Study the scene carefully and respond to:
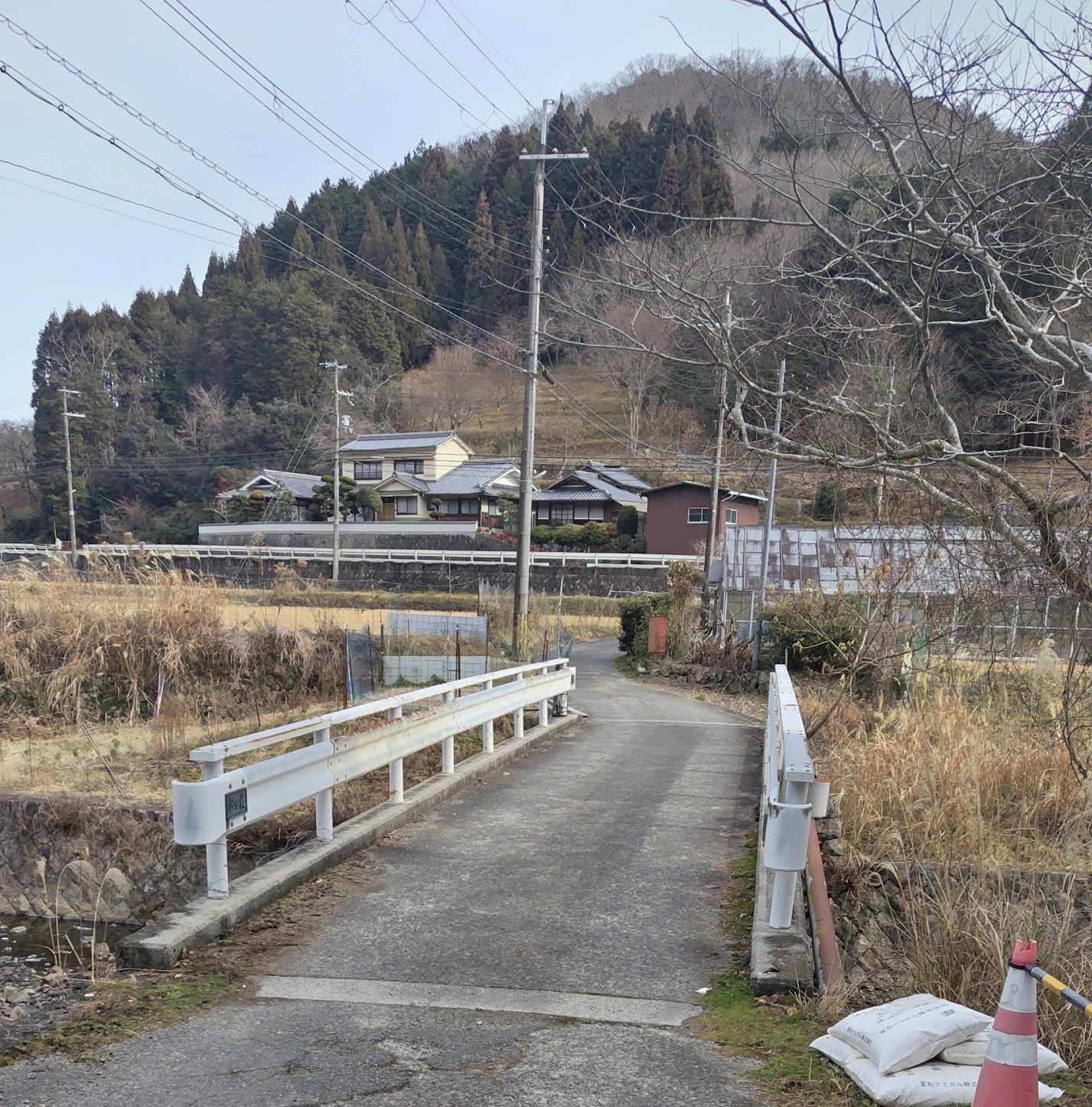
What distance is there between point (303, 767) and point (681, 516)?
4651cm

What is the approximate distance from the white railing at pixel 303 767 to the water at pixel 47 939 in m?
2.16

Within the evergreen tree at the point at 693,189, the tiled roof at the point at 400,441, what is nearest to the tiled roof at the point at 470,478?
the tiled roof at the point at 400,441

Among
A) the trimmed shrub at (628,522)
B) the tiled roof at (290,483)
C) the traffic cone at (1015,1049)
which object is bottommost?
the traffic cone at (1015,1049)

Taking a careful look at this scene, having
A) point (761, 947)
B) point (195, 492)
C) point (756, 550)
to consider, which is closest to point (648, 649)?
point (756, 550)

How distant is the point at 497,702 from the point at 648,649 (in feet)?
57.1

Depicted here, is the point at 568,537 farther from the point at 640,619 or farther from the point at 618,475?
the point at 640,619

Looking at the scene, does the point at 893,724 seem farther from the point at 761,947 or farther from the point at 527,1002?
the point at 527,1002

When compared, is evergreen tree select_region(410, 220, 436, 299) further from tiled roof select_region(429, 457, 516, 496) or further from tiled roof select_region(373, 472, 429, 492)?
tiled roof select_region(373, 472, 429, 492)

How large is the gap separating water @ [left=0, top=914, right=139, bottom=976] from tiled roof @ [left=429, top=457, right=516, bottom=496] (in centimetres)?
5389

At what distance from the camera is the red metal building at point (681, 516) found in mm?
50719

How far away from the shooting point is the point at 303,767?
589 centimetres

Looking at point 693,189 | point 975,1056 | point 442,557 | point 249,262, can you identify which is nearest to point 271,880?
point 975,1056

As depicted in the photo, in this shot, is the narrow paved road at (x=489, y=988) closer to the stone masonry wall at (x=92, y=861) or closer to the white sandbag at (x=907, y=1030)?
the white sandbag at (x=907, y=1030)

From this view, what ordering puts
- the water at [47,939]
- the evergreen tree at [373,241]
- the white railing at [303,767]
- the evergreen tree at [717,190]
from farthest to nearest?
the evergreen tree at [373,241]
the evergreen tree at [717,190]
the water at [47,939]
the white railing at [303,767]
